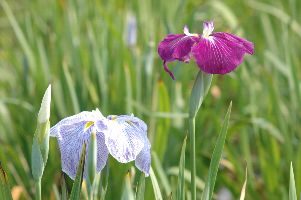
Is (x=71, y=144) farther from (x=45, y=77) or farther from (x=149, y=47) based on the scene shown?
(x=45, y=77)

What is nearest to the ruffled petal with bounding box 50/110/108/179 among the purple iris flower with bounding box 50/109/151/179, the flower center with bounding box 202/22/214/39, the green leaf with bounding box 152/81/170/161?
the purple iris flower with bounding box 50/109/151/179

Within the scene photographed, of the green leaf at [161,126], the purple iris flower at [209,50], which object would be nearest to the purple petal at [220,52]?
the purple iris flower at [209,50]

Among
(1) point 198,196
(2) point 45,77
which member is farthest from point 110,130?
(2) point 45,77

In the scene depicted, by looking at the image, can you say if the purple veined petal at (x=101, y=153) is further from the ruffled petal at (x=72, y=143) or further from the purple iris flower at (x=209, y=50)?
the purple iris flower at (x=209, y=50)

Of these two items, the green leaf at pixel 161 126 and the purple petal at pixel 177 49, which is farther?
the green leaf at pixel 161 126

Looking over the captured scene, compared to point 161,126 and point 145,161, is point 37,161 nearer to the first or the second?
point 145,161

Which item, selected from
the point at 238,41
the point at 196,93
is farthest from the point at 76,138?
the point at 238,41
